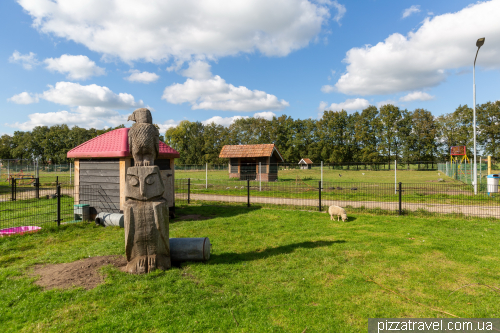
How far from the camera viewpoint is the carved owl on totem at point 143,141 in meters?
5.07

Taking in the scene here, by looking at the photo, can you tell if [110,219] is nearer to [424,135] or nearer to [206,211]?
[206,211]

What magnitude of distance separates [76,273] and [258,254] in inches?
139

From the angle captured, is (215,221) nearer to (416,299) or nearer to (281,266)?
(281,266)

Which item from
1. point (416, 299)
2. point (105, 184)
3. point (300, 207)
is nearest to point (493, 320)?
point (416, 299)

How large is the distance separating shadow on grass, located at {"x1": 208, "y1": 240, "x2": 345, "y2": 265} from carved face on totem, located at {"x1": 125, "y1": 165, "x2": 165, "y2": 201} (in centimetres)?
184

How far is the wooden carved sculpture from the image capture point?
488 cm

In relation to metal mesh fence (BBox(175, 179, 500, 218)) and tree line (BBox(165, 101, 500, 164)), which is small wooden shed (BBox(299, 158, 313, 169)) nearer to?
tree line (BBox(165, 101, 500, 164))

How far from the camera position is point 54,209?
38.7 ft

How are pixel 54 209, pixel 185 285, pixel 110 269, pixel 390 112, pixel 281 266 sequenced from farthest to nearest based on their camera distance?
pixel 390 112
pixel 54 209
pixel 281 266
pixel 110 269
pixel 185 285

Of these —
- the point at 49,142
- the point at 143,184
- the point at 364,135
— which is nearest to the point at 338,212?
the point at 143,184

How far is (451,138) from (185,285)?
71.0 metres

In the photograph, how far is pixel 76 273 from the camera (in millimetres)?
4812

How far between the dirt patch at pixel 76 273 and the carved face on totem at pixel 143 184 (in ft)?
4.77

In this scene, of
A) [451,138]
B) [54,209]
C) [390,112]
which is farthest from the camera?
[390,112]
